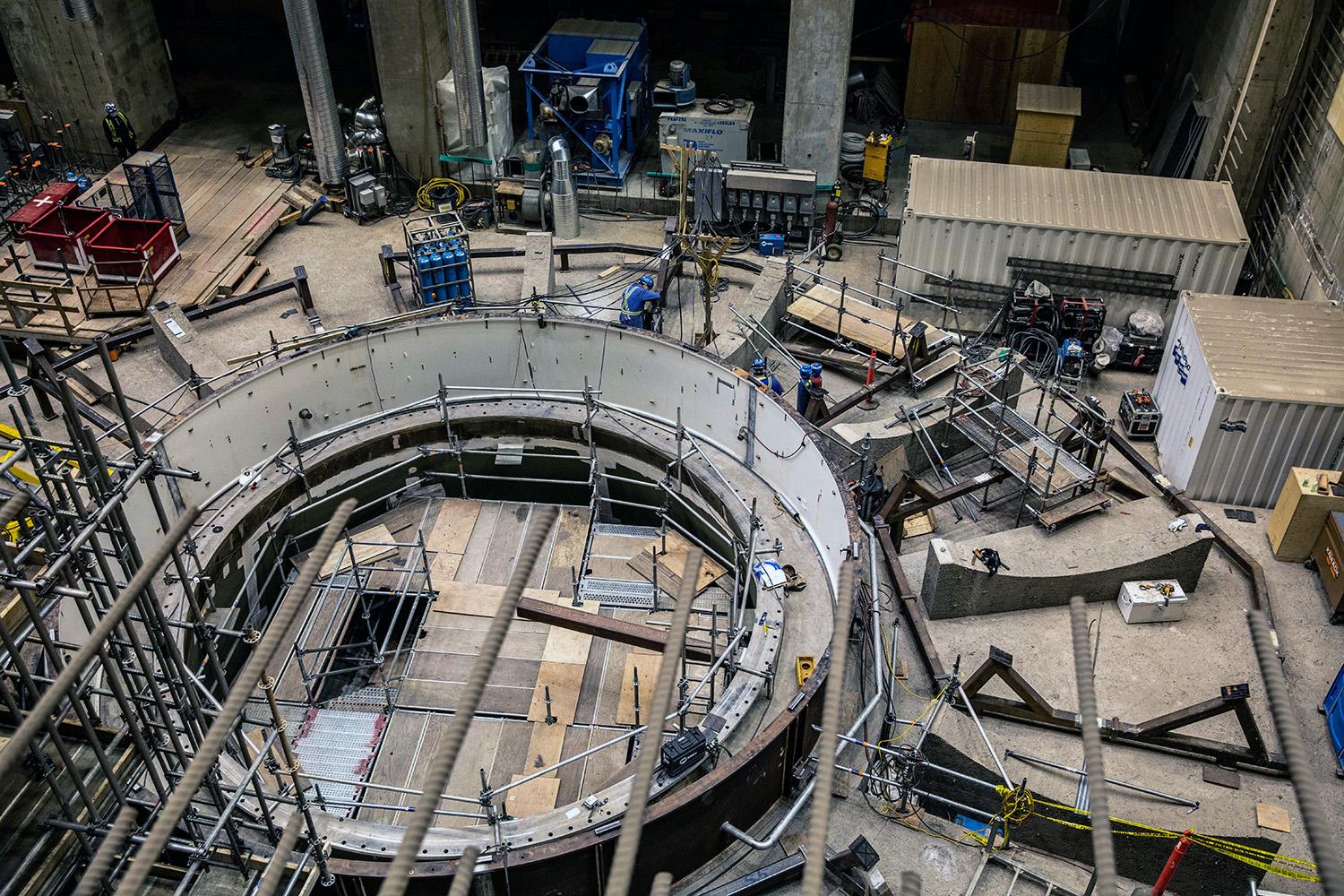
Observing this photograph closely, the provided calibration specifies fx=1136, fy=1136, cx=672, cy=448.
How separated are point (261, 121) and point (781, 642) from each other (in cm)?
2535

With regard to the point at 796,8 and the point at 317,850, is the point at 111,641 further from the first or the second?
the point at 796,8

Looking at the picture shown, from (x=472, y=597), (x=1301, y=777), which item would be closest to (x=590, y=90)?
(x=472, y=597)

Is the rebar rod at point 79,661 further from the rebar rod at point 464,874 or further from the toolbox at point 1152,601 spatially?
the toolbox at point 1152,601

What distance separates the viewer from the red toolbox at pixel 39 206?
2550cm

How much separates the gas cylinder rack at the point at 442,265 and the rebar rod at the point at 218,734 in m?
16.1

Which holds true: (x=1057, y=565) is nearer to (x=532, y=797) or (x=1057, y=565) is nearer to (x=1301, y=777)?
(x=532, y=797)

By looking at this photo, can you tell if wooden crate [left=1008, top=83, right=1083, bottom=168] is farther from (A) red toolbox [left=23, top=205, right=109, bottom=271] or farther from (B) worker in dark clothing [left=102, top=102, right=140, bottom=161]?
(B) worker in dark clothing [left=102, top=102, right=140, bottom=161]

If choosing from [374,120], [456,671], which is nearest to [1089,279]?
[456,671]

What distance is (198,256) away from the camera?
27.0 m

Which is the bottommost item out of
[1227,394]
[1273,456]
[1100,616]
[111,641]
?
[1100,616]

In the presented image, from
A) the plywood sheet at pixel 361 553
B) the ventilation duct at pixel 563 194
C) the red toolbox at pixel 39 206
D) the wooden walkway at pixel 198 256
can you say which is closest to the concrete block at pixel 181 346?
the wooden walkway at pixel 198 256

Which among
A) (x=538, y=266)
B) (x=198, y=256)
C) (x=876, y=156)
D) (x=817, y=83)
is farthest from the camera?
(x=876, y=156)

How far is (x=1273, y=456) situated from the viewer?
19359 mm

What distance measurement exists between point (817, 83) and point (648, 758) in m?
23.8
